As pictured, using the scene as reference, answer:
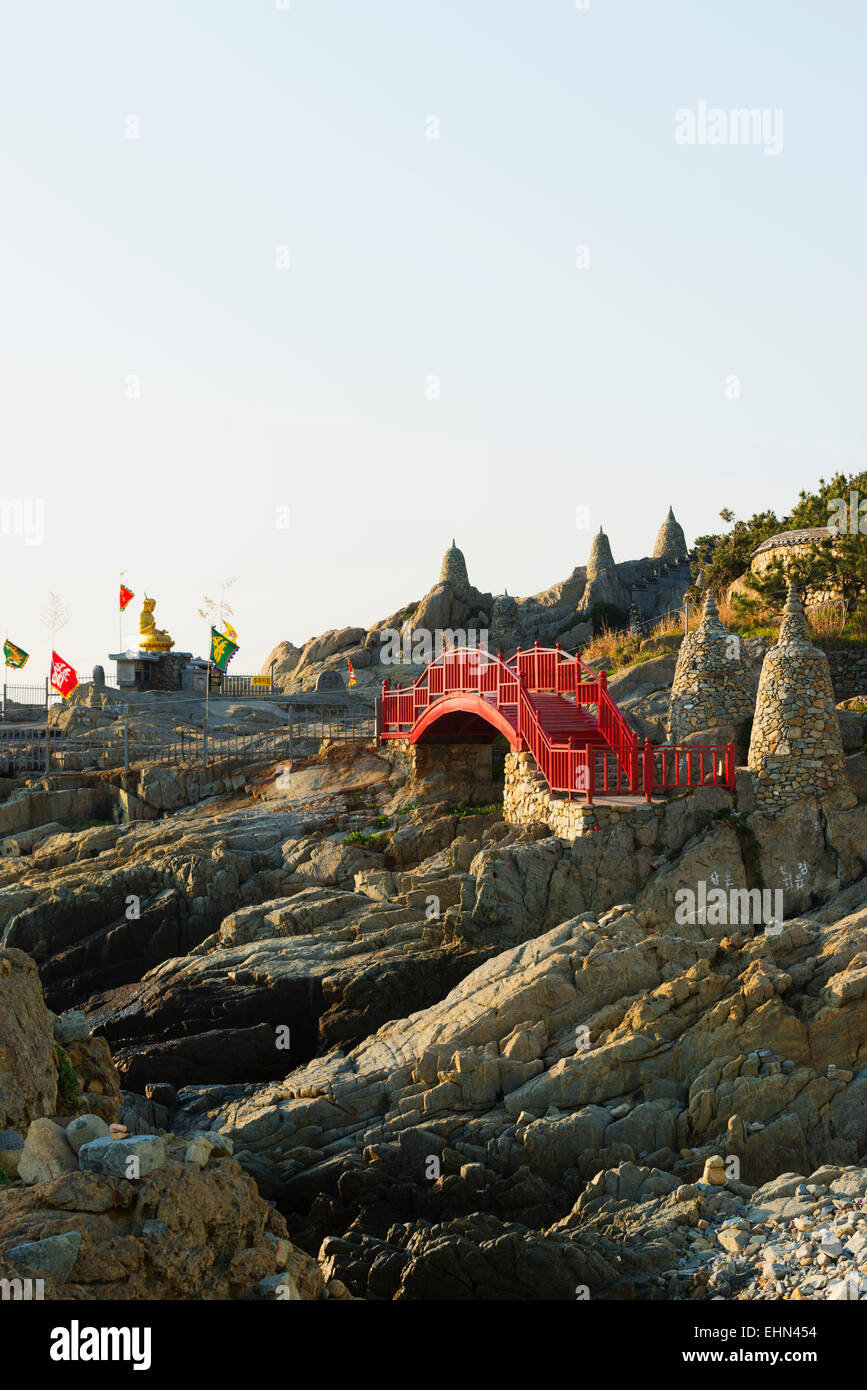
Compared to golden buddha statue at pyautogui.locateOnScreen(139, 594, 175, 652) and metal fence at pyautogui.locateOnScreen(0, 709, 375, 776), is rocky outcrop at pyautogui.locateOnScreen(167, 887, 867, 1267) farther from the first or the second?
golden buddha statue at pyautogui.locateOnScreen(139, 594, 175, 652)

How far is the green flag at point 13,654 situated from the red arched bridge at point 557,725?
27573mm

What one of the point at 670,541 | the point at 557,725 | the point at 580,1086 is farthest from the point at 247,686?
the point at 580,1086

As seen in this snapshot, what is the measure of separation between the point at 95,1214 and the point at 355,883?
1989 cm

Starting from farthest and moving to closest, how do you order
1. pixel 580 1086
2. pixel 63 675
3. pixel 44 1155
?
pixel 63 675 → pixel 580 1086 → pixel 44 1155

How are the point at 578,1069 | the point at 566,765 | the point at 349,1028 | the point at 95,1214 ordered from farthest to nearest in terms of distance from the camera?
the point at 566,765 < the point at 349,1028 < the point at 578,1069 < the point at 95,1214

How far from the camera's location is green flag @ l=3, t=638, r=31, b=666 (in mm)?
60219

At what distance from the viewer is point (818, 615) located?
38.1 m

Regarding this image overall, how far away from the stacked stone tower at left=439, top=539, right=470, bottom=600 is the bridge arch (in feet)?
97.2

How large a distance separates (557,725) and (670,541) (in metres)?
45.8

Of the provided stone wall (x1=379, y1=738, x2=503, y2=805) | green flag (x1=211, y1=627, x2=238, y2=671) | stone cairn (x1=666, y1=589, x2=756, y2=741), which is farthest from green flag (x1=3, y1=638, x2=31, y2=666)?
stone cairn (x1=666, y1=589, x2=756, y2=741)

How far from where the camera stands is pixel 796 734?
94.5 feet

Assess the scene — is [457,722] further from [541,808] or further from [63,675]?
[63,675]
